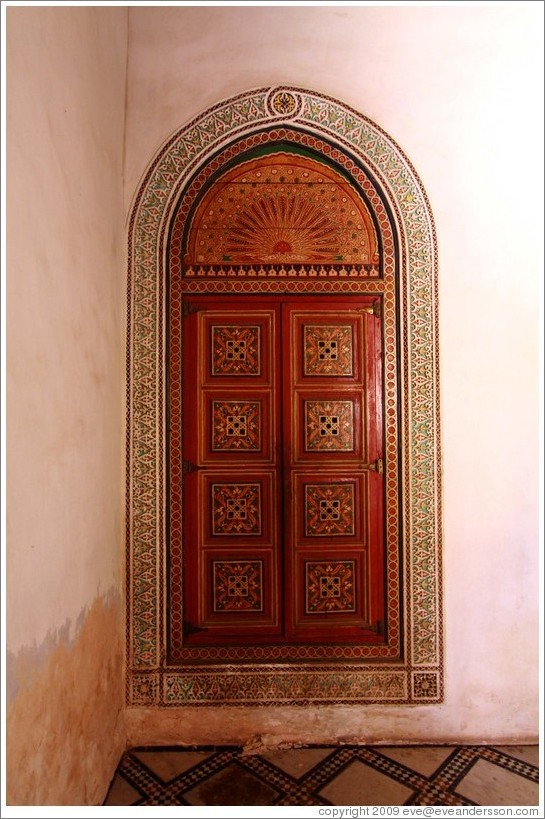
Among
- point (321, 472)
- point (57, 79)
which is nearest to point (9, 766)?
point (321, 472)

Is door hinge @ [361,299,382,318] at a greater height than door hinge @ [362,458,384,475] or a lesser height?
greater

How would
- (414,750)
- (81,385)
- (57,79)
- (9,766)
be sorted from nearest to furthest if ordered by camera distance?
(9,766) → (57,79) → (81,385) → (414,750)

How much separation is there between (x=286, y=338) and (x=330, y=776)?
1.86 metres

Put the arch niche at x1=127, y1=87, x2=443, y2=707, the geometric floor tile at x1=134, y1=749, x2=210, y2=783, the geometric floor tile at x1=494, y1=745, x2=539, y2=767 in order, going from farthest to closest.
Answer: the arch niche at x1=127, y1=87, x2=443, y2=707
the geometric floor tile at x1=494, y1=745, x2=539, y2=767
the geometric floor tile at x1=134, y1=749, x2=210, y2=783

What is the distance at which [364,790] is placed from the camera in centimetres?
192

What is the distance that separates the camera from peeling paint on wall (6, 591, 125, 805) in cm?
120

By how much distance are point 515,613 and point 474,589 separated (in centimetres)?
23

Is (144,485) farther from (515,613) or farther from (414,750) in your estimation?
(515,613)

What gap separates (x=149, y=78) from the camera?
228cm

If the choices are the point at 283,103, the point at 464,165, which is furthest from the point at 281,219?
the point at 464,165

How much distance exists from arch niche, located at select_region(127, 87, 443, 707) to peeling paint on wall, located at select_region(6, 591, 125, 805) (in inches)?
9.4

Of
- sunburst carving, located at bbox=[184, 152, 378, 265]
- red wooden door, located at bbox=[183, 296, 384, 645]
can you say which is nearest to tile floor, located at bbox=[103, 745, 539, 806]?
red wooden door, located at bbox=[183, 296, 384, 645]

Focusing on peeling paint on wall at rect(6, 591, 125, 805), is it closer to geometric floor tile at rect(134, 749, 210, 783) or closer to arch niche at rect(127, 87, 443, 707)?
geometric floor tile at rect(134, 749, 210, 783)

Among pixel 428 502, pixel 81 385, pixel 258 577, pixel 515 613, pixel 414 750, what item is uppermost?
pixel 81 385
